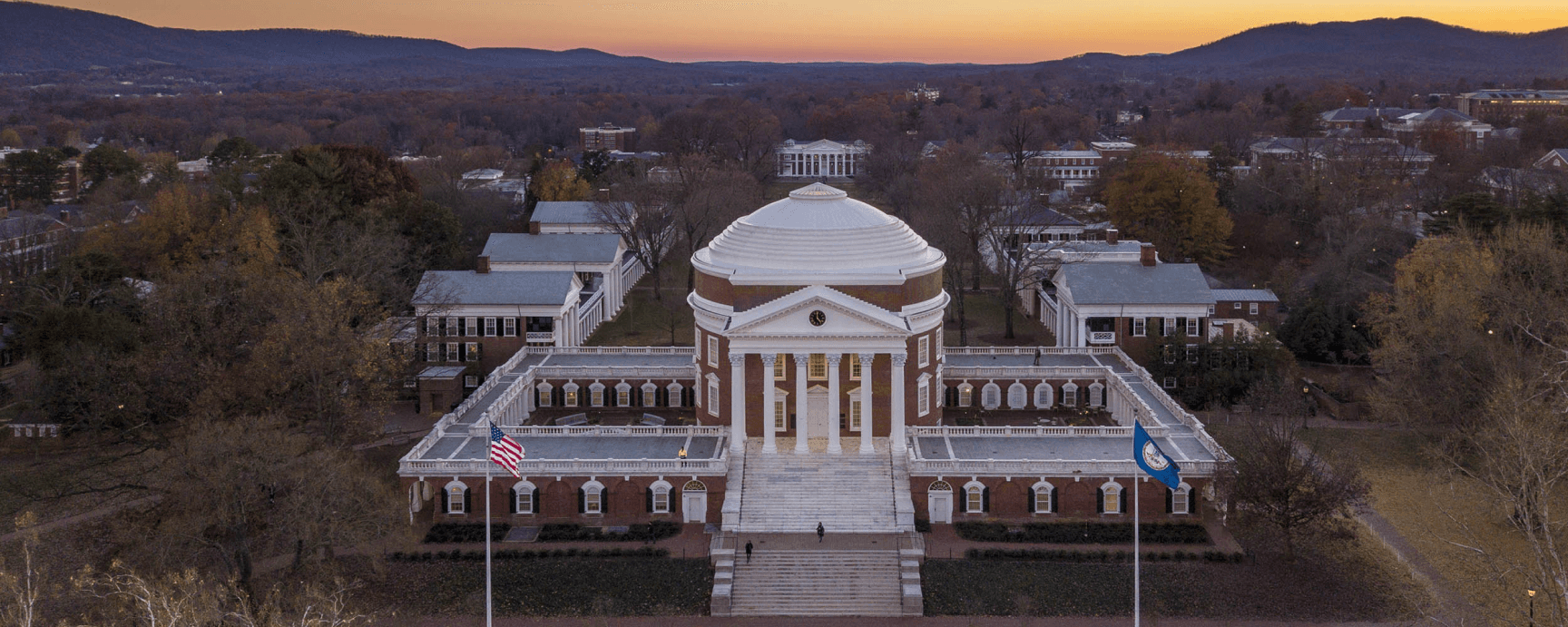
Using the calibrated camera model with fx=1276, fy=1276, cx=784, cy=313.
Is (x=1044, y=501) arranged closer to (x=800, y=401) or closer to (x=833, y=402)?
(x=833, y=402)

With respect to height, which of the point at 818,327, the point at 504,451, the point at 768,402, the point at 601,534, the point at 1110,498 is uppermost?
the point at 818,327

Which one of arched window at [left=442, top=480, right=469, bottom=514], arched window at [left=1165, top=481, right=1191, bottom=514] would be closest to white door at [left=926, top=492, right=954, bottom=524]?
arched window at [left=1165, top=481, right=1191, bottom=514]

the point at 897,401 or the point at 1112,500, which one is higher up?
the point at 897,401

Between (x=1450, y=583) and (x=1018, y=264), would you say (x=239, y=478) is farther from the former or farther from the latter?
(x=1018, y=264)

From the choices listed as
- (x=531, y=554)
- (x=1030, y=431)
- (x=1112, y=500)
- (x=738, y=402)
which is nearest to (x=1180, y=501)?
(x=1112, y=500)

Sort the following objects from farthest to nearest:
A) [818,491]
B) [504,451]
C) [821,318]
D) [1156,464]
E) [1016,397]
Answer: [1016,397] → [821,318] → [818,491] → [504,451] → [1156,464]

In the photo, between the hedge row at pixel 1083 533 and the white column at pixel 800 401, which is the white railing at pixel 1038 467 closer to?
the hedge row at pixel 1083 533
